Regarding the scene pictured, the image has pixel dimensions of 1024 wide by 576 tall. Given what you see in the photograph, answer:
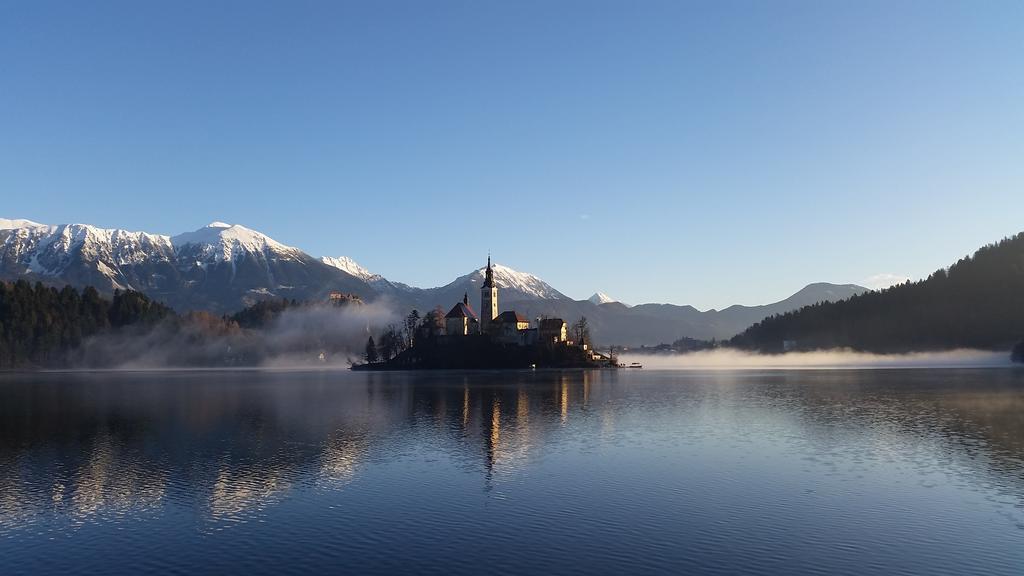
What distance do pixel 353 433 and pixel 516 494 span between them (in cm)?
3552

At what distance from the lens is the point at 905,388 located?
149000 mm

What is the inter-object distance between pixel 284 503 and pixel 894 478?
137 ft

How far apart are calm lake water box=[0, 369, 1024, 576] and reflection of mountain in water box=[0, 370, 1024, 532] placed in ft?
1.37

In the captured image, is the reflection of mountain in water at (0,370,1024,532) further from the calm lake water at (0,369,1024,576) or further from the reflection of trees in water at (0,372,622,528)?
the calm lake water at (0,369,1024,576)

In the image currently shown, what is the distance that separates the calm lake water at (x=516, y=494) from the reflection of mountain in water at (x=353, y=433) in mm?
418

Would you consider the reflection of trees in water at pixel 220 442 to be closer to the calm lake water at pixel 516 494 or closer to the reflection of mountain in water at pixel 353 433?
the reflection of mountain in water at pixel 353 433

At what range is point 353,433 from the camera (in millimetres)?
77688

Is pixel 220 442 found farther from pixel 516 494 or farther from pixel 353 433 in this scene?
pixel 516 494

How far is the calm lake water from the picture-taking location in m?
33.5

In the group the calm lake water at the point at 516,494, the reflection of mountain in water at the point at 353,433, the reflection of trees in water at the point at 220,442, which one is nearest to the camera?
the calm lake water at the point at 516,494

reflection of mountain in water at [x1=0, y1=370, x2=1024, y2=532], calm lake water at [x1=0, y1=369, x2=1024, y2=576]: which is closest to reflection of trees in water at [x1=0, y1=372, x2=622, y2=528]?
reflection of mountain in water at [x1=0, y1=370, x2=1024, y2=532]

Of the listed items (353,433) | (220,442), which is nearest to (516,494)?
(353,433)

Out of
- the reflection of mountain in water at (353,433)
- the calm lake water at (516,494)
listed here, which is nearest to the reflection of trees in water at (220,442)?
the reflection of mountain in water at (353,433)

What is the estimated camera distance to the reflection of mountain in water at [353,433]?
4909 cm
